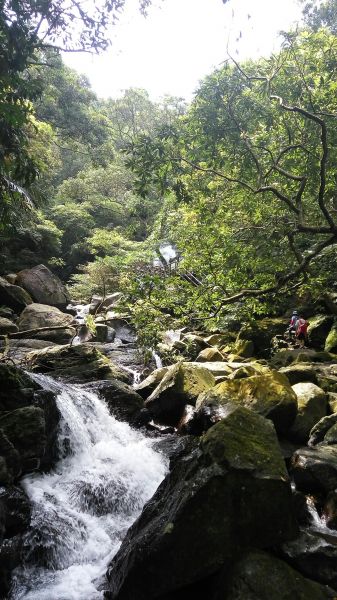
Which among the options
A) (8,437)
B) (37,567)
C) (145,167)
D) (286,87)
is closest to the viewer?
(37,567)

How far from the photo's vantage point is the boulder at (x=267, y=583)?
337 cm

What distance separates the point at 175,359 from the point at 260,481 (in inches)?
Result: 378

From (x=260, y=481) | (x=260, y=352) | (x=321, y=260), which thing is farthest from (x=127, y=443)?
(x=260, y=352)

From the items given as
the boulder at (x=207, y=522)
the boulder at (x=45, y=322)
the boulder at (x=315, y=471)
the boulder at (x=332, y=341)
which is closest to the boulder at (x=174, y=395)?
the boulder at (x=315, y=471)

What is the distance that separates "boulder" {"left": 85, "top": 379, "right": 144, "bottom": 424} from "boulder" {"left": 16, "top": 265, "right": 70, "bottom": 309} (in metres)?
11.1

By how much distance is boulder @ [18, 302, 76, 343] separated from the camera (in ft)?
50.4

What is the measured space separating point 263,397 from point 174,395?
2.48 meters

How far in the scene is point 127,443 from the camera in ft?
28.3

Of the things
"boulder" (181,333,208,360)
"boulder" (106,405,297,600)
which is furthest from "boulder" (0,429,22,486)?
"boulder" (181,333,208,360)

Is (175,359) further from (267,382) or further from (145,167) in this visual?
(145,167)

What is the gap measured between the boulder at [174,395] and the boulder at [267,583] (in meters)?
6.18

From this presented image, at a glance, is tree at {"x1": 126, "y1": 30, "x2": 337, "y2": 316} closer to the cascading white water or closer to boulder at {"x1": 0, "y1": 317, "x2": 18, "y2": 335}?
the cascading white water

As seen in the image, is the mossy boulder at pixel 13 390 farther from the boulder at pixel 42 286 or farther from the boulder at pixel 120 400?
the boulder at pixel 42 286

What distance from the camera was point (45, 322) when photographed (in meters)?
16.4
